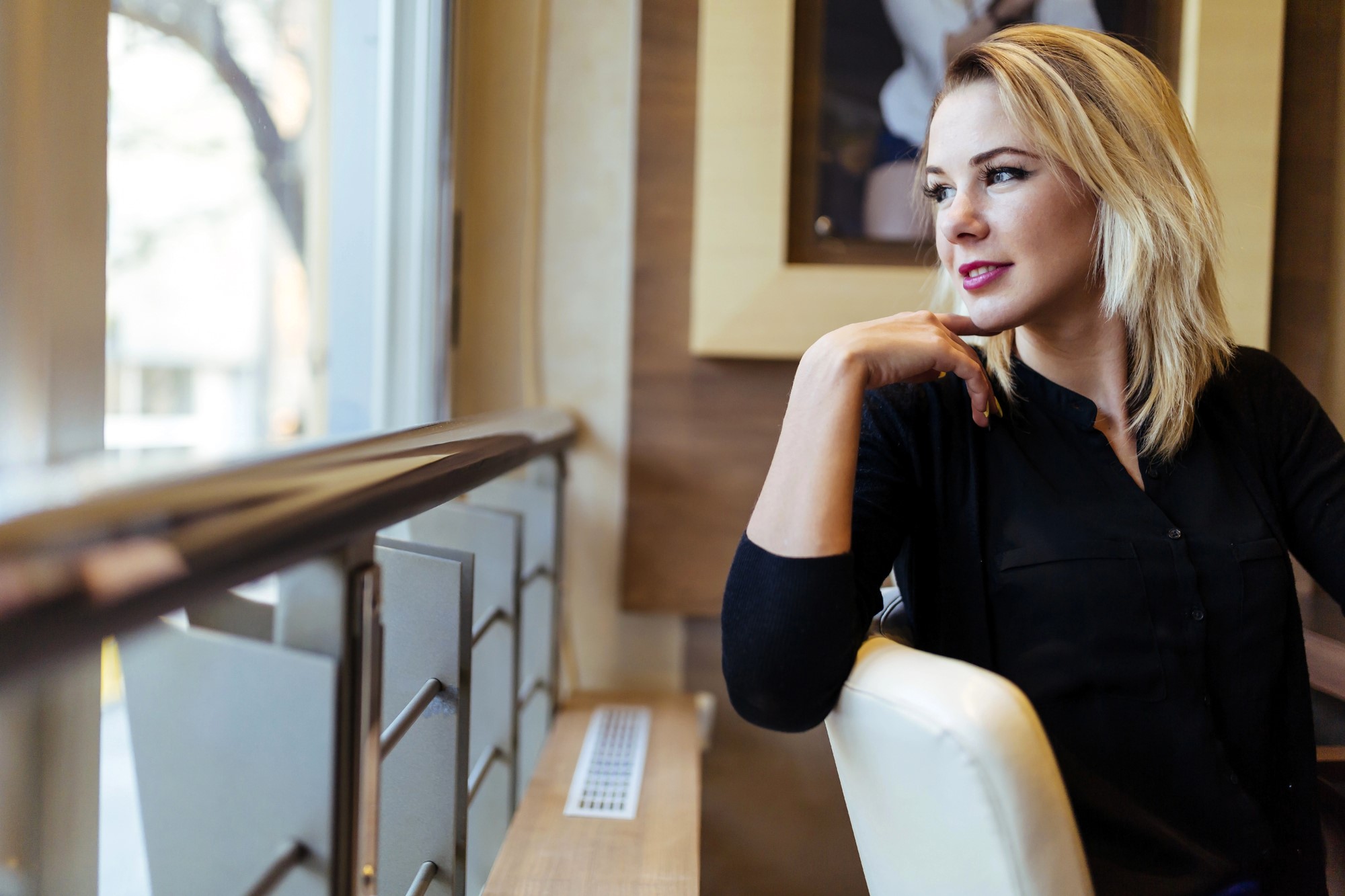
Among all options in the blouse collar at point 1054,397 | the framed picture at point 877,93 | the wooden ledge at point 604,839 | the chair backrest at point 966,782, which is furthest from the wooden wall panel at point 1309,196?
the chair backrest at point 966,782

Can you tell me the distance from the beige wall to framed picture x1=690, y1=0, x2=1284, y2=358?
17cm

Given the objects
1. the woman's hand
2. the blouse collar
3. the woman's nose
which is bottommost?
the blouse collar

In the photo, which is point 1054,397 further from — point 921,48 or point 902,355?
point 921,48

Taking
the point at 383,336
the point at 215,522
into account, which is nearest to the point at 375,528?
the point at 215,522

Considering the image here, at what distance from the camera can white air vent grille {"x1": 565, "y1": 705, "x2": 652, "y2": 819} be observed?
4.37 feet

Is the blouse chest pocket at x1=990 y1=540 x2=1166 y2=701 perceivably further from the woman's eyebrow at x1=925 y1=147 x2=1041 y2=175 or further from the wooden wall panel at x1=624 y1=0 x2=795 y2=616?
the wooden wall panel at x1=624 y1=0 x2=795 y2=616

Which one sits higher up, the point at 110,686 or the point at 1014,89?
the point at 1014,89

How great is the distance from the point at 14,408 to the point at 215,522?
1.55ft

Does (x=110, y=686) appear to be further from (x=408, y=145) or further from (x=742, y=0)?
(x=742, y=0)

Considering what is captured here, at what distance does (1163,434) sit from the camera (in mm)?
1064

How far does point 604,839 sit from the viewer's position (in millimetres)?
1225

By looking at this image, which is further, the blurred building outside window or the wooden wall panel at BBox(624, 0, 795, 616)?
the wooden wall panel at BBox(624, 0, 795, 616)

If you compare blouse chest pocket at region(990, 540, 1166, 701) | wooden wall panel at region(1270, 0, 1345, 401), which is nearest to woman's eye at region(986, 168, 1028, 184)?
blouse chest pocket at region(990, 540, 1166, 701)

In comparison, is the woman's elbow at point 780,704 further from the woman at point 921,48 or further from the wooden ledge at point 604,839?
the woman at point 921,48
